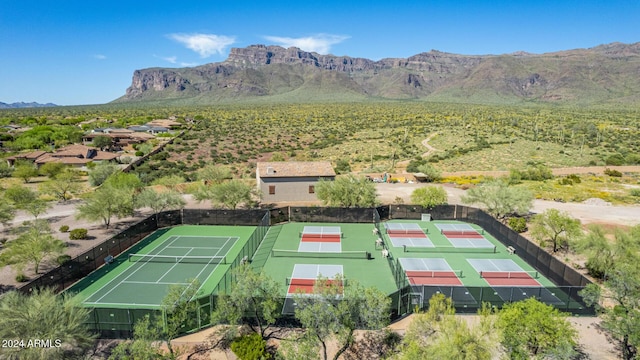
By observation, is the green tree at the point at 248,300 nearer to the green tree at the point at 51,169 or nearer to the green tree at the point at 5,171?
the green tree at the point at 51,169

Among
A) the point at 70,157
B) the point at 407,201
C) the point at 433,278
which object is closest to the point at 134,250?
the point at 433,278

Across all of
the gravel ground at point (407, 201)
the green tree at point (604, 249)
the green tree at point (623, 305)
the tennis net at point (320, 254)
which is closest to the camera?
the green tree at point (623, 305)

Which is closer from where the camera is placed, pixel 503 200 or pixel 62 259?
pixel 62 259

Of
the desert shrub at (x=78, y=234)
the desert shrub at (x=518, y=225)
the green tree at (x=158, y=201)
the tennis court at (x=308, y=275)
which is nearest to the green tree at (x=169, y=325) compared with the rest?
the tennis court at (x=308, y=275)

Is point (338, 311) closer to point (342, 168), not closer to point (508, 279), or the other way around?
point (508, 279)

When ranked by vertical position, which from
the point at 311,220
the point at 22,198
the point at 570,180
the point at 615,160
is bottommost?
the point at 311,220

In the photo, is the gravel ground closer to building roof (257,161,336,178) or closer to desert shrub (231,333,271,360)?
desert shrub (231,333,271,360)

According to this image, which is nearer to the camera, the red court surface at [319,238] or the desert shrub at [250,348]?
the desert shrub at [250,348]

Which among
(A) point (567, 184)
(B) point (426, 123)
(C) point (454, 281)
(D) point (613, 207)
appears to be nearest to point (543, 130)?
(B) point (426, 123)
